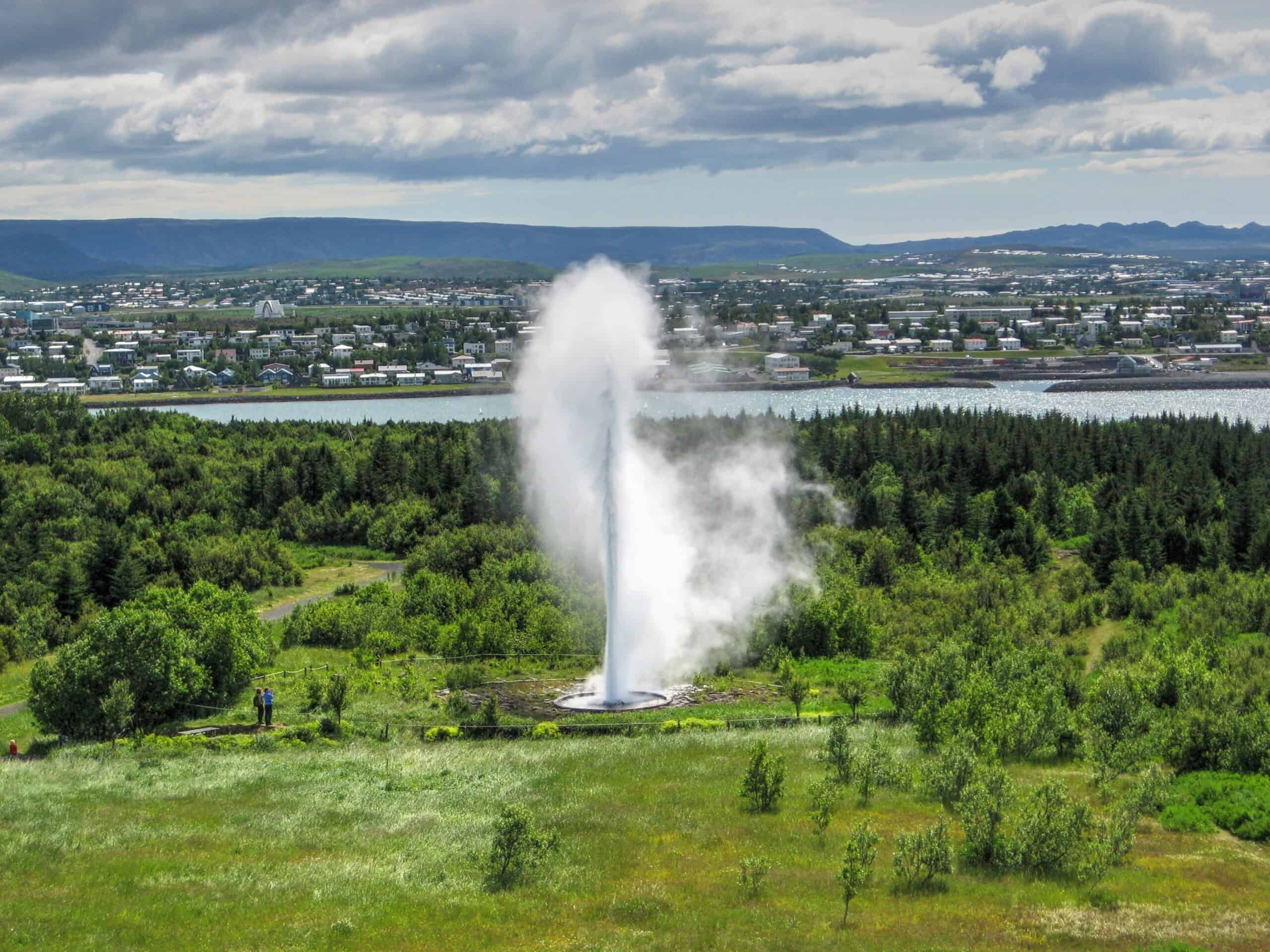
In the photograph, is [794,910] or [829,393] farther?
[829,393]

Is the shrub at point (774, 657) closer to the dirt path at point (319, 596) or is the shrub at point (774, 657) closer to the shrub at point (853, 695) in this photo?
the shrub at point (853, 695)

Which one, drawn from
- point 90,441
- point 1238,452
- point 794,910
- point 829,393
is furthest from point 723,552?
point 829,393

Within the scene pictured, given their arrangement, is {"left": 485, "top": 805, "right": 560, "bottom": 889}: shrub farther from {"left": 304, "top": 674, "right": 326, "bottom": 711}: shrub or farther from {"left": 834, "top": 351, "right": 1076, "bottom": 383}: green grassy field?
{"left": 834, "top": 351, "right": 1076, "bottom": 383}: green grassy field

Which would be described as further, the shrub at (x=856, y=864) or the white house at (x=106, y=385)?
the white house at (x=106, y=385)

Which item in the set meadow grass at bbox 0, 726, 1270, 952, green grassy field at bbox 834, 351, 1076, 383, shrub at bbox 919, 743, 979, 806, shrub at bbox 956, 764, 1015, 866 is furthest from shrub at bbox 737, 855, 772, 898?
green grassy field at bbox 834, 351, 1076, 383

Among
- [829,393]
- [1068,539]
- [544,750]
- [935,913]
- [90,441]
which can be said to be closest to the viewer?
[935,913]

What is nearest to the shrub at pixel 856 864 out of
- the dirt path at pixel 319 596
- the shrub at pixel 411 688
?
the shrub at pixel 411 688

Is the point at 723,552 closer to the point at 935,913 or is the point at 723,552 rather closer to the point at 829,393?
the point at 935,913
